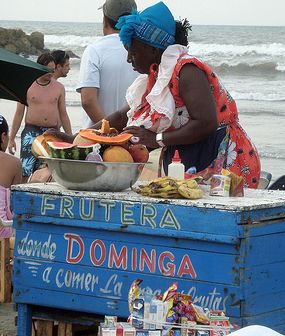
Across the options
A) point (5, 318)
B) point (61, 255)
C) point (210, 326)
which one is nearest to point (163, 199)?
point (61, 255)

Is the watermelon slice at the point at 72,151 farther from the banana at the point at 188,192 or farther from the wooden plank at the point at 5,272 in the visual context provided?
the wooden plank at the point at 5,272

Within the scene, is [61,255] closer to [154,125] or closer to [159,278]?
[159,278]

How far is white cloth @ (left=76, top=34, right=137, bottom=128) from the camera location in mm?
6422

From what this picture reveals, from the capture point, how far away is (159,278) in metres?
4.23

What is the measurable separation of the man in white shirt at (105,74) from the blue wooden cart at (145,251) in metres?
1.79

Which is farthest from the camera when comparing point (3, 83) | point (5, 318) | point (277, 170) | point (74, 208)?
point (277, 170)

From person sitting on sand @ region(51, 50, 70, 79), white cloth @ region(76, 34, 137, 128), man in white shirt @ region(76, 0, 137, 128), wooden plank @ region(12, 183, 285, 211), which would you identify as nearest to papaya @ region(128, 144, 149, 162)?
wooden plank @ region(12, 183, 285, 211)

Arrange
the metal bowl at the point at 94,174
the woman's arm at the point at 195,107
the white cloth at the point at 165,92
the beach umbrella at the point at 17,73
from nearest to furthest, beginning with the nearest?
the metal bowl at the point at 94,174 → the woman's arm at the point at 195,107 → the white cloth at the point at 165,92 → the beach umbrella at the point at 17,73

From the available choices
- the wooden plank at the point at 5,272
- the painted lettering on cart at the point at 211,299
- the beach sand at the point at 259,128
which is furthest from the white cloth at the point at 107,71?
the beach sand at the point at 259,128

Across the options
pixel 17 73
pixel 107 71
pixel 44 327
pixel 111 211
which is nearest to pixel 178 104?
pixel 111 211

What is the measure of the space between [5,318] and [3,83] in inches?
77.7

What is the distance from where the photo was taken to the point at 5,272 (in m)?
6.34

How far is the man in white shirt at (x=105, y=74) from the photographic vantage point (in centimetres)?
640

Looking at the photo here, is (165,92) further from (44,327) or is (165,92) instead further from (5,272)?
(5,272)
